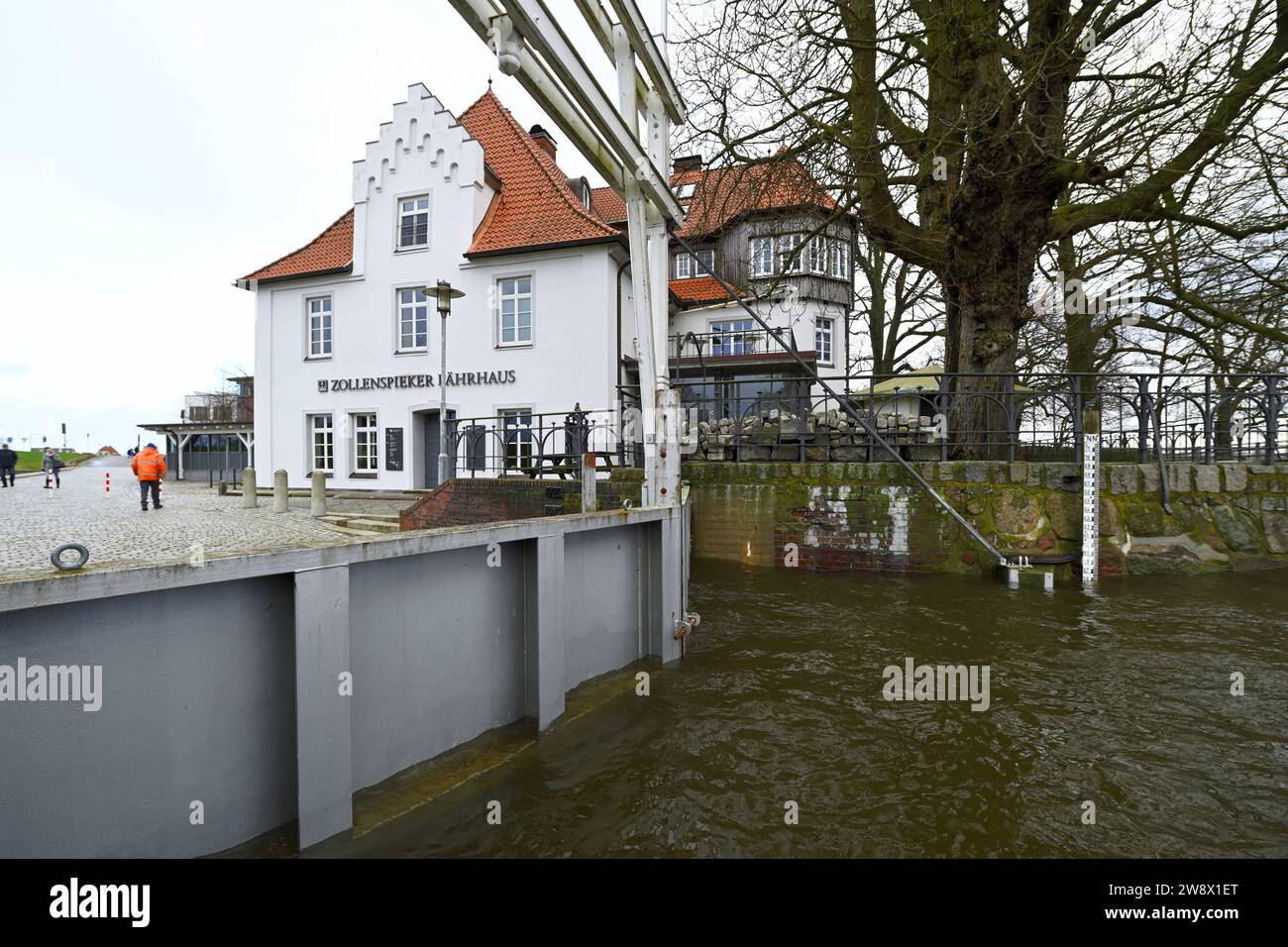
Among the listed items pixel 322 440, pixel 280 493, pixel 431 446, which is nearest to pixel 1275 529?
pixel 280 493

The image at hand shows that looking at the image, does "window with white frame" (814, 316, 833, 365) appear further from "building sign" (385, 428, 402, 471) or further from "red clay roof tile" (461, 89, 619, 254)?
"building sign" (385, 428, 402, 471)

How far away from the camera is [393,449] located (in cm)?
2003

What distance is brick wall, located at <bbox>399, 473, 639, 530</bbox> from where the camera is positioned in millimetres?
10766

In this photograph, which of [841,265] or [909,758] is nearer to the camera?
[909,758]

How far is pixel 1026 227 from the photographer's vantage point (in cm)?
1052

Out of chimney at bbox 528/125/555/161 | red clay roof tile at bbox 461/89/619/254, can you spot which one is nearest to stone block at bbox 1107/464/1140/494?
red clay roof tile at bbox 461/89/619/254

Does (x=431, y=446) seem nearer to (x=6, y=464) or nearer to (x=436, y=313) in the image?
(x=436, y=313)

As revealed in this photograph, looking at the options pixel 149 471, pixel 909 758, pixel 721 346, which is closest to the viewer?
pixel 909 758

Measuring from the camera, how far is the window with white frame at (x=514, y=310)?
18.9 m

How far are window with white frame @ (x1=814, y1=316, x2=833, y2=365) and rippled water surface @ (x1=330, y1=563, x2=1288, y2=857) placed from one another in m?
18.1

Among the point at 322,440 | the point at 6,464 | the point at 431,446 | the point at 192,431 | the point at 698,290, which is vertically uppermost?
the point at 698,290

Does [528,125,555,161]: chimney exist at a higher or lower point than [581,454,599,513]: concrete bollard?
higher

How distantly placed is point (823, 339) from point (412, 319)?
1440cm

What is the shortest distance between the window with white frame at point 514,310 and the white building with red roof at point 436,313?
0.14 feet
